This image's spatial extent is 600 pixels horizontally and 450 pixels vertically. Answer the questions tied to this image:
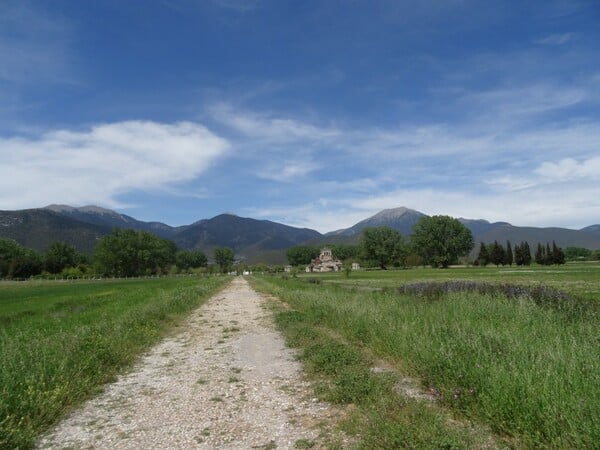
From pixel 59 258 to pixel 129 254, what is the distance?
2780 cm

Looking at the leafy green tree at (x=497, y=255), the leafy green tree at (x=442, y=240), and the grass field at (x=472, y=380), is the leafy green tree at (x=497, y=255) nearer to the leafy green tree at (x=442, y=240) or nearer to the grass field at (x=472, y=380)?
the leafy green tree at (x=442, y=240)

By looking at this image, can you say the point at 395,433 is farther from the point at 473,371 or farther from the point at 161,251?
the point at 161,251

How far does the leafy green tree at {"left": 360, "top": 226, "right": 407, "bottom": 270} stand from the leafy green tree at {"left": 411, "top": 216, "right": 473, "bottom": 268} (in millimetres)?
9755

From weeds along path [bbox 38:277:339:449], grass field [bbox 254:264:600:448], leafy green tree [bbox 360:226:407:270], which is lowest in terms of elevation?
weeds along path [bbox 38:277:339:449]

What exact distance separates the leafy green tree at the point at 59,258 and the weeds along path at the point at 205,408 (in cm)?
15470

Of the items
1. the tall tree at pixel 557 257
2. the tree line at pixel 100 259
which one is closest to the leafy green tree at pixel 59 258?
the tree line at pixel 100 259

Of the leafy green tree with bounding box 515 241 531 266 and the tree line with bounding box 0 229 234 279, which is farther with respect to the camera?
the tree line with bounding box 0 229 234 279

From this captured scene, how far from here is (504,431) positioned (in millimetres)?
4773

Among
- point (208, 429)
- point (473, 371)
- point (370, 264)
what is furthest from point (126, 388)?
point (370, 264)

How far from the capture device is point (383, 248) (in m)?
147

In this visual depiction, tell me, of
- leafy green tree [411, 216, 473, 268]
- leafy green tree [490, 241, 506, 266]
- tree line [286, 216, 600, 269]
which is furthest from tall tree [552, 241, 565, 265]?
leafy green tree [411, 216, 473, 268]

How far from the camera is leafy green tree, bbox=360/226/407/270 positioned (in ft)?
487

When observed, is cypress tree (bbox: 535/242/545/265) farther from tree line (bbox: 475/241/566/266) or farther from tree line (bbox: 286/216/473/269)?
tree line (bbox: 286/216/473/269)

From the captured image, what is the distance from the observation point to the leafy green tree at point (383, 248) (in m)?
148
